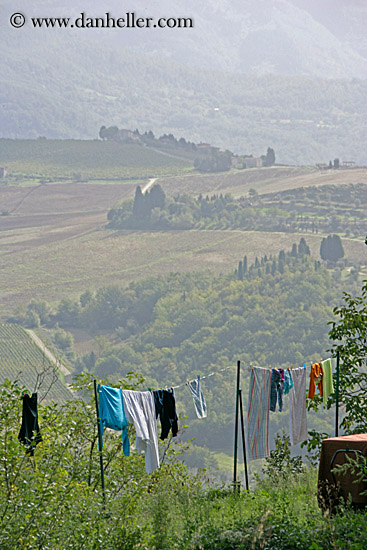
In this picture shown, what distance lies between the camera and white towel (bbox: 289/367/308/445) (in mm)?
10109

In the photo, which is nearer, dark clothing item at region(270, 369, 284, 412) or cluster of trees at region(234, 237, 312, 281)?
dark clothing item at region(270, 369, 284, 412)

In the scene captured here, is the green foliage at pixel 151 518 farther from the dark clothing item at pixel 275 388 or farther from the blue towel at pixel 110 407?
the dark clothing item at pixel 275 388

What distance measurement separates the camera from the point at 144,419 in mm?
8070

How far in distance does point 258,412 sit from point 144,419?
8.24 feet

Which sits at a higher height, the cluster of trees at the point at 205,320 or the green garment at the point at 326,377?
the green garment at the point at 326,377

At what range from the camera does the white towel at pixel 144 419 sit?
783cm

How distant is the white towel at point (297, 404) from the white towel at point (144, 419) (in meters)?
2.54

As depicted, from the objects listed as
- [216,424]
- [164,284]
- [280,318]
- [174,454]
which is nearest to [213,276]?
[164,284]

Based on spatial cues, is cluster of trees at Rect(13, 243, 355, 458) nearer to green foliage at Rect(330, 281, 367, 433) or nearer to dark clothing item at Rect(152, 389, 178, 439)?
green foliage at Rect(330, 281, 367, 433)

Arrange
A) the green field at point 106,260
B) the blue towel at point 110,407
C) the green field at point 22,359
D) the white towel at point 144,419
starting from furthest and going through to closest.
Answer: the green field at point 106,260
the green field at point 22,359
the white towel at point 144,419
the blue towel at point 110,407

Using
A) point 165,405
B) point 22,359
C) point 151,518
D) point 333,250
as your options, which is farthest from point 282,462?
point 333,250

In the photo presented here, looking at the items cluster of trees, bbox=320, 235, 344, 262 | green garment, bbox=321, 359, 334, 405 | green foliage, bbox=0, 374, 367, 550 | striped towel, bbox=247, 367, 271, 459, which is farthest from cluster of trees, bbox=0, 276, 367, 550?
cluster of trees, bbox=320, 235, 344, 262

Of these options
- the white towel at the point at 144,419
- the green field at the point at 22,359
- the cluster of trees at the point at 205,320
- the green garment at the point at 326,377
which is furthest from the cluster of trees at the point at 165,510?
the cluster of trees at the point at 205,320

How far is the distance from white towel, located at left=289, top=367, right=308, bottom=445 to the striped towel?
1.21 feet
